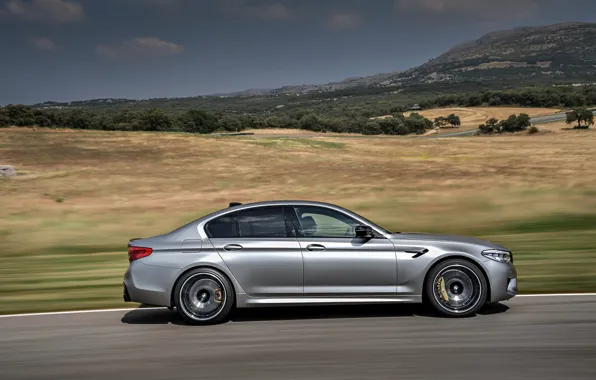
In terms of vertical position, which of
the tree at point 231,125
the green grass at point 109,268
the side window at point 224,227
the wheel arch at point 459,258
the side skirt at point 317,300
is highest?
the tree at point 231,125

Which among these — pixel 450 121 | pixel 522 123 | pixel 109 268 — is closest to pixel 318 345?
pixel 109 268

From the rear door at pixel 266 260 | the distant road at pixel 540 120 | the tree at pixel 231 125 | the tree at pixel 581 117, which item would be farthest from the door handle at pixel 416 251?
the tree at pixel 231 125

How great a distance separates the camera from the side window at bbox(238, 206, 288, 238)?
7.88 m

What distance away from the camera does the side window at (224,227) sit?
7898 mm

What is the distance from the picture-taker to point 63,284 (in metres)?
11.7

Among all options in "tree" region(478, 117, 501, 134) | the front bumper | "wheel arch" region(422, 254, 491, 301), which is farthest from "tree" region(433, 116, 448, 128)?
"wheel arch" region(422, 254, 491, 301)

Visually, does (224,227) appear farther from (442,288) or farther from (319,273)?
(442,288)

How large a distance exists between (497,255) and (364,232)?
1.48 m

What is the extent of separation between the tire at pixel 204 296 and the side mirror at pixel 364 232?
1488mm

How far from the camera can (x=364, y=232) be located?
303 inches

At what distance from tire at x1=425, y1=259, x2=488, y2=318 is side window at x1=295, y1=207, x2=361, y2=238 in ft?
3.31

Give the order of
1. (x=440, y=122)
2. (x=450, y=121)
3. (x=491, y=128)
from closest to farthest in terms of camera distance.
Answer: (x=491, y=128) < (x=450, y=121) < (x=440, y=122)

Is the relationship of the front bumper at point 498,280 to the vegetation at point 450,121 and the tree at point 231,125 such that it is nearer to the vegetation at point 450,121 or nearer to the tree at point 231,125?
the tree at point 231,125

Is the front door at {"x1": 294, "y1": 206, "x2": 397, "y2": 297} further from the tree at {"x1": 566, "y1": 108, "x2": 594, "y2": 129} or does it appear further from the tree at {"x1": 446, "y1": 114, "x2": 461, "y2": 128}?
the tree at {"x1": 446, "y1": 114, "x2": 461, "y2": 128}
